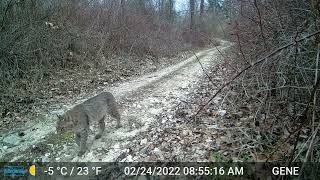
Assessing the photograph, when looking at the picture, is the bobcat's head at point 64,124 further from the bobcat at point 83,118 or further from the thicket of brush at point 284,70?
the thicket of brush at point 284,70

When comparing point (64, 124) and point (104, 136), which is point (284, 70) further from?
point (64, 124)

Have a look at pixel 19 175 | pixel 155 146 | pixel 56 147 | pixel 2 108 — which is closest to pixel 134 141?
pixel 155 146

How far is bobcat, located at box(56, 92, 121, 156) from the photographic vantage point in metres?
4.61

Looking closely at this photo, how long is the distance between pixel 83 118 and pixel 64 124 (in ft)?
1.29

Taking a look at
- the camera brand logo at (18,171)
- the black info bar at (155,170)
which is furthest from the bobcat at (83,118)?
the camera brand logo at (18,171)

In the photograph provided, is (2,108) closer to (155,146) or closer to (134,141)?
(134,141)

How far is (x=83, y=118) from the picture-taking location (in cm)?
483

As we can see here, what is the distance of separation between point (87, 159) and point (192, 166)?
2.06 metres

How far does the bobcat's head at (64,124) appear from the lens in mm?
4582

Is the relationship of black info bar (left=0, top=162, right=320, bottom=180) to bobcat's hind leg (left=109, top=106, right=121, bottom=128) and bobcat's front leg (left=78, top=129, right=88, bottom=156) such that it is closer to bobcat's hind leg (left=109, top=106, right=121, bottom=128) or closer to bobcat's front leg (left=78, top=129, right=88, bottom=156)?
bobcat's front leg (left=78, top=129, right=88, bottom=156)

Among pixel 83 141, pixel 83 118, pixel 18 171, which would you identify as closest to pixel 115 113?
pixel 83 118

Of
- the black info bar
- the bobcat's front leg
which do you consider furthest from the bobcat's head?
the black info bar

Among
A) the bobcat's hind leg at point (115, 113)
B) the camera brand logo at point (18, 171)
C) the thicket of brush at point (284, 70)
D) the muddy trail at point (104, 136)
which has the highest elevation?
the thicket of brush at point (284, 70)

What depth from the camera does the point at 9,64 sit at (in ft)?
26.5
